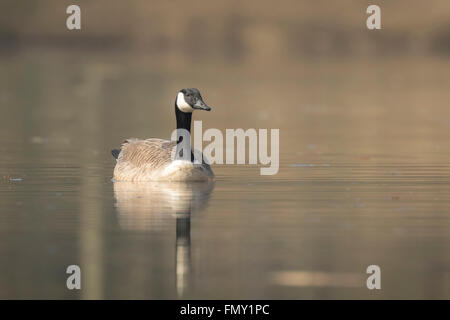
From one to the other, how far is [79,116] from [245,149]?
10418mm

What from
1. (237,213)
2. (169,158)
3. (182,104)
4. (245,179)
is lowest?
(237,213)

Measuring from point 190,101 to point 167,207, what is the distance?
4.63 m

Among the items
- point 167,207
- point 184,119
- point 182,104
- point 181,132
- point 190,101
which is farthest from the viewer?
point 184,119

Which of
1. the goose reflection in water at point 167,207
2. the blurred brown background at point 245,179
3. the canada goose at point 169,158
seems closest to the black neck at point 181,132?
the canada goose at point 169,158

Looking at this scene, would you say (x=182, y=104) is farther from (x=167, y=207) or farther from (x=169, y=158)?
(x=167, y=207)

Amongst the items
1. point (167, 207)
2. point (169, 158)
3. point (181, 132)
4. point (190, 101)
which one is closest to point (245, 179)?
point (169, 158)

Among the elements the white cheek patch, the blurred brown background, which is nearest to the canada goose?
the white cheek patch

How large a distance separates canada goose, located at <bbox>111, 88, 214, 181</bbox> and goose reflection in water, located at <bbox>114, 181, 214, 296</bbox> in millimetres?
149

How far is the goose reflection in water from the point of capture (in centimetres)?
1202

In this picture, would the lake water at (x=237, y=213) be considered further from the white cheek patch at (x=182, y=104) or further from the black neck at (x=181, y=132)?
the white cheek patch at (x=182, y=104)

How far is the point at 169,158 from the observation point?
19.0 m

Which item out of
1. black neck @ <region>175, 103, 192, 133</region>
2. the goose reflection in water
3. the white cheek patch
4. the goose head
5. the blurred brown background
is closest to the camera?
the blurred brown background

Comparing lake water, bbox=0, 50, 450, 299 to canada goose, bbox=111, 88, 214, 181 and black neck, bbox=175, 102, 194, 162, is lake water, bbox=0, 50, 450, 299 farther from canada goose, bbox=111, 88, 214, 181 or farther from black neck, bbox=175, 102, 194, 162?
black neck, bbox=175, 102, 194, 162

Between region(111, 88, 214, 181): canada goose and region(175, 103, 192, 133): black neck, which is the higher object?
region(175, 103, 192, 133): black neck
